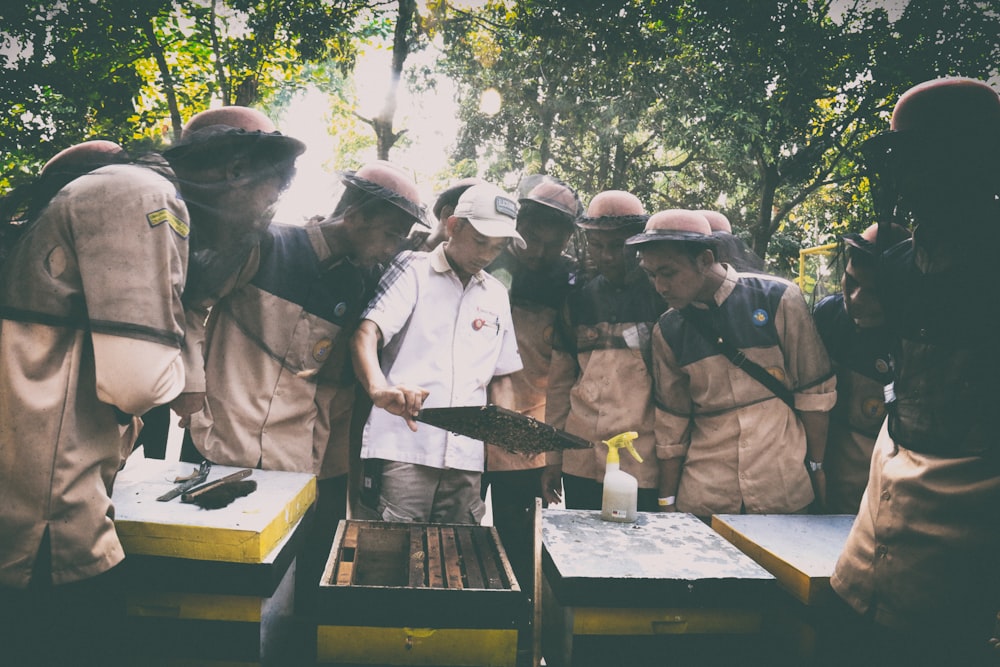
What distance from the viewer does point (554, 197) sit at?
4.02 metres

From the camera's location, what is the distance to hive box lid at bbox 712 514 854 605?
2209mm

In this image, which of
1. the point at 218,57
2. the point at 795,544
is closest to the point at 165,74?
the point at 218,57

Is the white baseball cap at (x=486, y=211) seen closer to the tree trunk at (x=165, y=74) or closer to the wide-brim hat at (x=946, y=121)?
the wide-brim hat at (x=946, y=121)

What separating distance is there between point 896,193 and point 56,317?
2.74 m

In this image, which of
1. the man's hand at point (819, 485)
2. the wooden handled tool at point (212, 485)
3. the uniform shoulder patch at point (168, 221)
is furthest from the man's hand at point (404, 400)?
the man's hand at point (819, 485)

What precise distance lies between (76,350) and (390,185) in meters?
1.65

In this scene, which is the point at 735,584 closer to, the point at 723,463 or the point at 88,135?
the point at 723,463

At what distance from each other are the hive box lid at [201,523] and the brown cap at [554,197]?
2.33 m

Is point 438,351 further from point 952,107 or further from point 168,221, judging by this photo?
point 952,107

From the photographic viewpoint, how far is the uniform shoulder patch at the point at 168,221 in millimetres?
1943

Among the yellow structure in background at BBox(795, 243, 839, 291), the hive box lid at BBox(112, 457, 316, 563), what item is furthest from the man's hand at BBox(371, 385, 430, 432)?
the yellow structure in background at BBox(795, 243, 839, 291)

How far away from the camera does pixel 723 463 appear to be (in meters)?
3.21

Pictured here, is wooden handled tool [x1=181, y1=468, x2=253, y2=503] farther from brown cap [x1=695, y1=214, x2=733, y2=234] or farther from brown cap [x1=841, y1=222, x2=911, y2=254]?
brown cap [x1=695, y1=214, x2=733, y2=234]

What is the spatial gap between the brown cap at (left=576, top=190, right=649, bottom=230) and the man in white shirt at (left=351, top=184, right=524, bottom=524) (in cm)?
78
